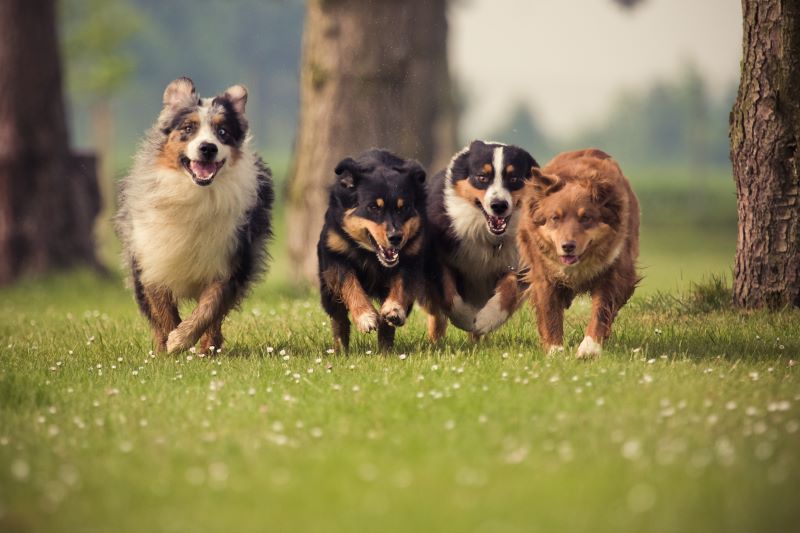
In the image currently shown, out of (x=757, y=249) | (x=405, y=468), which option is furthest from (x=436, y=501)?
(x=757, y=249)

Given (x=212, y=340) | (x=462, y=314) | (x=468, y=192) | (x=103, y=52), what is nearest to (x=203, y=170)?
(x=212, y=340)

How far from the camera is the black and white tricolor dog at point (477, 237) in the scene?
7.84 meters

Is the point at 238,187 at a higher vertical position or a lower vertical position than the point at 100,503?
higher

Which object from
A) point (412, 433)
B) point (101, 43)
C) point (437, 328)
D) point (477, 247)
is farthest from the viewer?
point (101, 43)

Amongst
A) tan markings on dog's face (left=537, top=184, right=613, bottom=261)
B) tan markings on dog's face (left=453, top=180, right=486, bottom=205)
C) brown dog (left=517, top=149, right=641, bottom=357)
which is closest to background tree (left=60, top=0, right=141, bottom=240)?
tan markings on dog's face (left=453, top=180, right=486, bottom=205)

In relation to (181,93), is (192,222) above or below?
below

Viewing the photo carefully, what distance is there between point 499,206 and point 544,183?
0.51 metres

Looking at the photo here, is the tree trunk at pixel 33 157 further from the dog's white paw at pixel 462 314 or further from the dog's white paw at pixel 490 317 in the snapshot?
the dog's white paw at pixel 490 317

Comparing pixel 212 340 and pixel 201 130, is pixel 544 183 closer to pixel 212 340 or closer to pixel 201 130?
pixel 201 130

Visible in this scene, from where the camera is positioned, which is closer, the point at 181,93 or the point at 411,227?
the point at 411,227

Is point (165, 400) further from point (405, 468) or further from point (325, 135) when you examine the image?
point (325, 135)

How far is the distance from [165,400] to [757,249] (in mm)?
5159

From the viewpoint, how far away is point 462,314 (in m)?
8.09

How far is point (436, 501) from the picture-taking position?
4.14 metres
